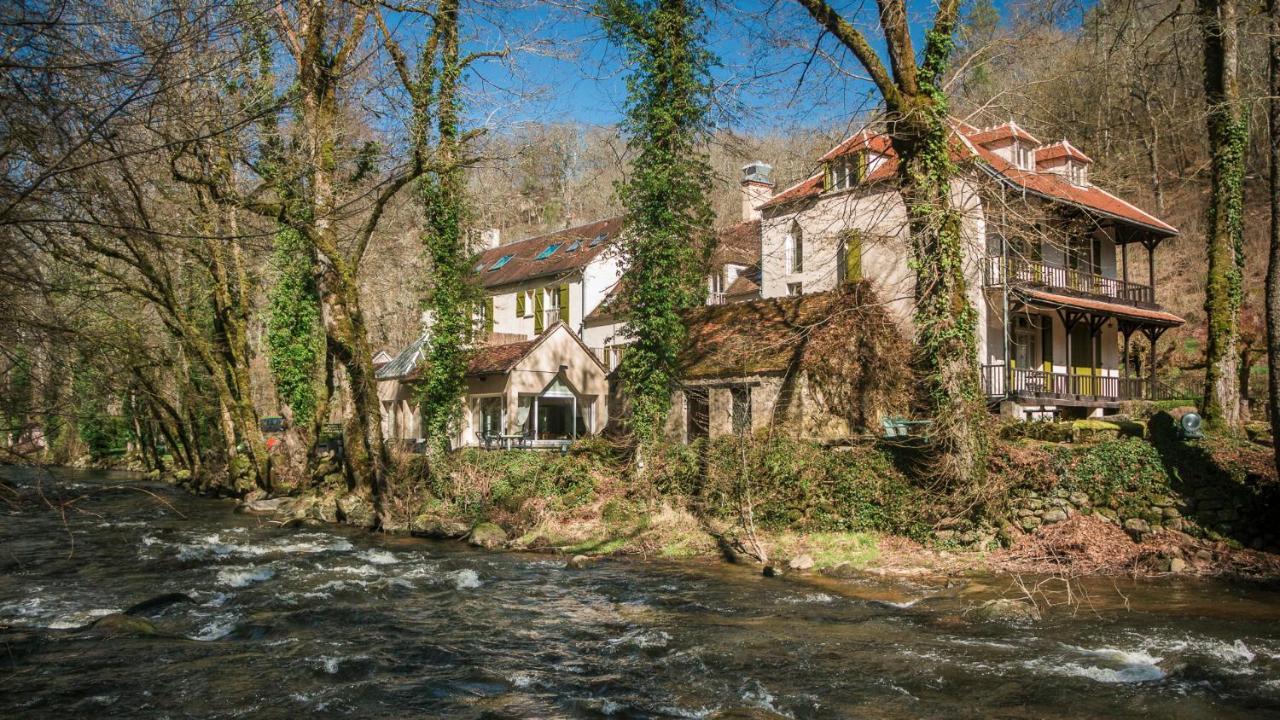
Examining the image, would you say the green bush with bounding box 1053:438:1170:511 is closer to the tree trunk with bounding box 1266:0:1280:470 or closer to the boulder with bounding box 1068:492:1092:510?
the boulder with bounding box 1068:492:1092:510

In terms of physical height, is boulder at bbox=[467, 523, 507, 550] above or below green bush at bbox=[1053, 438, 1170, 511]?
below

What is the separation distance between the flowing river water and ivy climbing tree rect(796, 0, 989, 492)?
10.0 feet

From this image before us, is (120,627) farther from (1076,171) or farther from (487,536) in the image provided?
(1076,171)

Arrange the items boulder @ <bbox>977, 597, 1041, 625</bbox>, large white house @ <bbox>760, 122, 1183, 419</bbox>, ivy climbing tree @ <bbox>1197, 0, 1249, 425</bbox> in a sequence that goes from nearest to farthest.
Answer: boulder @ <bbox>977, 597, 1041, 625</bbox>
ivy climbing tree @ <bbox>1197, 0, 1249, 425</bbox>
large white house @ <bbox>760, 122, 1183, 419</bbox>

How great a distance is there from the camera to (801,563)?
49.6 ft

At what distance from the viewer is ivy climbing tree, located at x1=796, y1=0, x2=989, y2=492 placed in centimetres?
1566

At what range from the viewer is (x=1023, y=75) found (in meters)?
43.8

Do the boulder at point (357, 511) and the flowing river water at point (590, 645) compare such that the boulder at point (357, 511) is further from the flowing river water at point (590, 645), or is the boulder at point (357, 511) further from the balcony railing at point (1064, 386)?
the balcony railing at point (1064, 386)

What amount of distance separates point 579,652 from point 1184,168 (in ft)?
152

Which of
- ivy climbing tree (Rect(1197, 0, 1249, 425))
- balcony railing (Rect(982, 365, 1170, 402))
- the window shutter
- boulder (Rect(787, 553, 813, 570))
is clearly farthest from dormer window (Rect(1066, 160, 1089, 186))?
the window shutter

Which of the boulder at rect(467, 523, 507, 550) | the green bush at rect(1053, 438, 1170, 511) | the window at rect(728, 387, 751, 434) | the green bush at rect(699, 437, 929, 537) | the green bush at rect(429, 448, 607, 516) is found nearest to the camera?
the green bush at rect(1053, 438, 1170, 511)

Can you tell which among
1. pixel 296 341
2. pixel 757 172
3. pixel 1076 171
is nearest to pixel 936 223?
pixel 1076 171

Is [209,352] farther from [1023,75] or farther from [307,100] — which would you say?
[1023,75]

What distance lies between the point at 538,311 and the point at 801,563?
88.4ft
